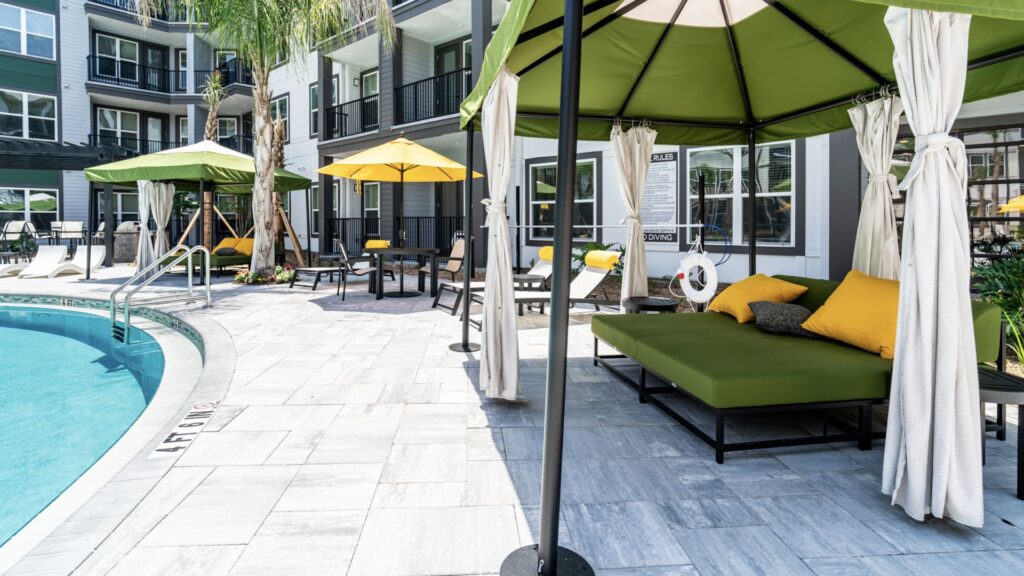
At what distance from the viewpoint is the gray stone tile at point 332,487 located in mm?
2355

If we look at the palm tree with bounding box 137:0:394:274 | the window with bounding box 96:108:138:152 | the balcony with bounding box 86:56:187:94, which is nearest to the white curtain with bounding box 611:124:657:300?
the palm tree with bounding box 137:0:394:274

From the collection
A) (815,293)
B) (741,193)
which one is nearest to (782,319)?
(815,293)

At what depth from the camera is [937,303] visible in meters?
2.25

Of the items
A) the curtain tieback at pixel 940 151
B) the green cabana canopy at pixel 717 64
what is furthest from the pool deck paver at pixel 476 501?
the green cabana canopy at pixel 717 64

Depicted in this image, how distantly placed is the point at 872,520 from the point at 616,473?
1.06 meters

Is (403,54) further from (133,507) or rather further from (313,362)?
(133,507)

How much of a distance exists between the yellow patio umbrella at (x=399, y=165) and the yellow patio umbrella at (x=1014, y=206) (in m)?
6.69

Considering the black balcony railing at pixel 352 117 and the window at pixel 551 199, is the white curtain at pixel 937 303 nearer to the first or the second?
the window at pixel 551 199

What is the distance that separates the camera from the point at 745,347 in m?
3.43

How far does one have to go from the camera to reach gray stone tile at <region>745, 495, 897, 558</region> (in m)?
2.04

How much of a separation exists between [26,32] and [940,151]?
82.4 feet

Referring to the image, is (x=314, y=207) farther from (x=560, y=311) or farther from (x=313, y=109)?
(x=560, y=311)

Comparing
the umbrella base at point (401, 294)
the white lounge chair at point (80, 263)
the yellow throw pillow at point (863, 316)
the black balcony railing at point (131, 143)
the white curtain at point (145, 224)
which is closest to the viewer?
Result: the yellow throw pillow at point (863, 316)

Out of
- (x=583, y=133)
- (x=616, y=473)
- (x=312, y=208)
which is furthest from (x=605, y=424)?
(x=312, y=208)
